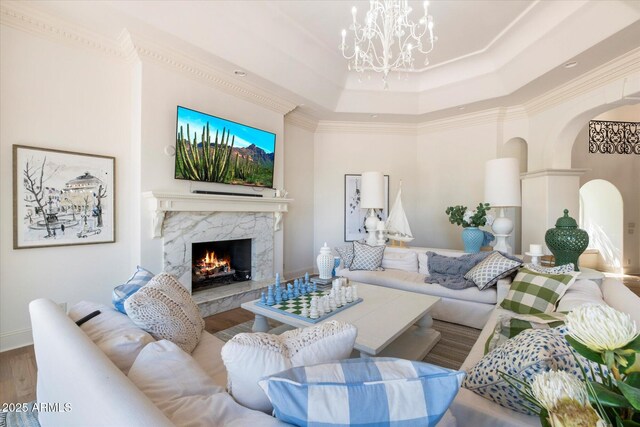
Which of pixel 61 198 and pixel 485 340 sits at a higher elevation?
pixel 61 198

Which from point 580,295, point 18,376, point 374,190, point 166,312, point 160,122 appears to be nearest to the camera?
point 166,312

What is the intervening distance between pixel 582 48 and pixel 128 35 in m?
4.67

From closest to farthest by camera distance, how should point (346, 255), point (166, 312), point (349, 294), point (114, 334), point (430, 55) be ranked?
point (114, 334) < point (166, 312) < point (349, 294) < point (346, 255) < point (430, 55)

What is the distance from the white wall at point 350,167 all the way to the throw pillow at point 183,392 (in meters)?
4.54

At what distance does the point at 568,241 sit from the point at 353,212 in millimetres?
3462

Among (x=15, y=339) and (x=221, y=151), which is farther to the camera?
(x=221, y=151)

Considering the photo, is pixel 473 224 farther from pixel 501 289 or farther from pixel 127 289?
pixel 127 289

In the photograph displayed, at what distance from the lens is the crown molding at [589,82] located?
3225 mm

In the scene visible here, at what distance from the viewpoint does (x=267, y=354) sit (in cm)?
87

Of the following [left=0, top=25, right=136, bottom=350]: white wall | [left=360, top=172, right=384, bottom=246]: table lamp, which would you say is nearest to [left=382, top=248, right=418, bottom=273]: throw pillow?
[left=360, top=172, right=384, bottom=246]: table lamp

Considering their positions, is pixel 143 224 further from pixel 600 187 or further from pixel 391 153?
pixel 600 187

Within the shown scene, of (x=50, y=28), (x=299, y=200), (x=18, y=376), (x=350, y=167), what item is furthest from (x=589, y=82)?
(x=18, y=376)

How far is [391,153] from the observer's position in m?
5.77

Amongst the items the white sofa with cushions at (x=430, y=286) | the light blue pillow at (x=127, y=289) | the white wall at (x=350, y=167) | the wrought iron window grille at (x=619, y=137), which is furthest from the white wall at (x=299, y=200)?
the wrought iron window grille at (x=619, y=137)
